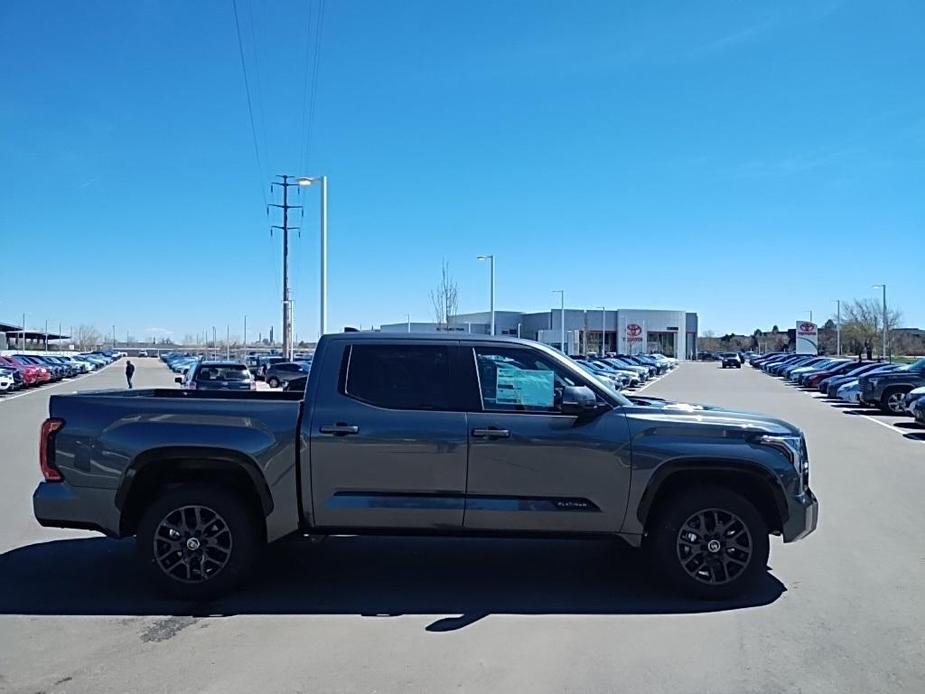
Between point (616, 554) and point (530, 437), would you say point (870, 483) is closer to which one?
point (616, 554)

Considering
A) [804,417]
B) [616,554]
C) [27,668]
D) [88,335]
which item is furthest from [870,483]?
[88,335]

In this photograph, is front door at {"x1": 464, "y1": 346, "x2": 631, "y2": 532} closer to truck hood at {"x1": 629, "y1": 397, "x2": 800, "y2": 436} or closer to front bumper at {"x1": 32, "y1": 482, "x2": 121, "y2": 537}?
truck hood at {"x1": 629, "y1": 397, "x2": 800, "y2": 436}

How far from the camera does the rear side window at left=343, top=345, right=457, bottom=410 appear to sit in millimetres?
5855

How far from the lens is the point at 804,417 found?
23719 mm

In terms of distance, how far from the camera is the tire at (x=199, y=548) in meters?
5.71

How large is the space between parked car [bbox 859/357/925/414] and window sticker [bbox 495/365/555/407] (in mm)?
21793

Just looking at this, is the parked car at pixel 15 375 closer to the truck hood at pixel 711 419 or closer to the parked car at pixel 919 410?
the parked car at pixel 919 410

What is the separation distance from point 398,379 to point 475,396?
595mm

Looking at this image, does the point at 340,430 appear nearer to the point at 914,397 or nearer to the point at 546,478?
the point at 546,478

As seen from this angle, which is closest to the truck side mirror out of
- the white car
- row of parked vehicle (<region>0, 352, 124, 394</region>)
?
the white car

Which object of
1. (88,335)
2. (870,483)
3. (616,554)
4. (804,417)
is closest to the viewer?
(616,554)

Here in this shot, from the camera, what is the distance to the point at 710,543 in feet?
19.0

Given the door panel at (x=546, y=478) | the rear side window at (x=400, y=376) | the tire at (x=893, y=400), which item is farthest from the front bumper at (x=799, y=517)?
the tire at (x=893, y=400)

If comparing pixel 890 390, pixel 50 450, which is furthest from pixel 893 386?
pixel 50 450
